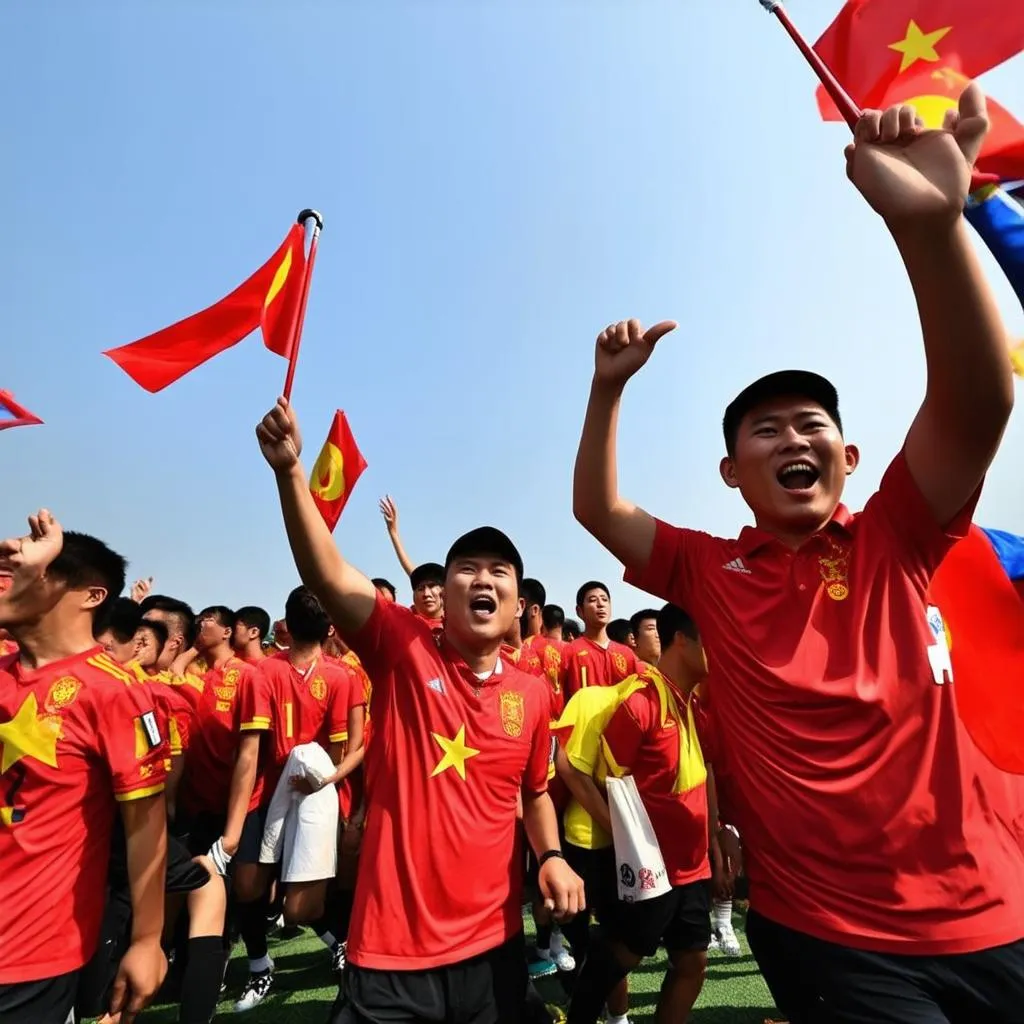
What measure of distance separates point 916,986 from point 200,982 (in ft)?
10.3

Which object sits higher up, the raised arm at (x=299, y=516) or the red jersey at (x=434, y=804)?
the raised arm at (x=299, y=516)

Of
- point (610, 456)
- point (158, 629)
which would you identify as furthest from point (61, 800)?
point (158, 629)

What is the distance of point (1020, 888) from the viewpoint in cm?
160

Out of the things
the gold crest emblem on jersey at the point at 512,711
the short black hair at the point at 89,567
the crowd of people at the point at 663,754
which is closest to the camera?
the crowd of people at the point at 663,754

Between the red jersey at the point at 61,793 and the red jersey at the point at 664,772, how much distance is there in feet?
7.65

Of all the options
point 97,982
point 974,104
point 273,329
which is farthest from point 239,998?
point 974,104

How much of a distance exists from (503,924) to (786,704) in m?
1.46

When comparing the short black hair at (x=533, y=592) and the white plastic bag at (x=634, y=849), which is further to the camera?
the short black hair at (x=533, y=592)

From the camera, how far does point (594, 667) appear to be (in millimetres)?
7227

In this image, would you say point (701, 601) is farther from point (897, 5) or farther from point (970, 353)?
point (897, 5)

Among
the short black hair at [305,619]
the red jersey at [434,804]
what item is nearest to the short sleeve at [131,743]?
the red jersey at [434,804]

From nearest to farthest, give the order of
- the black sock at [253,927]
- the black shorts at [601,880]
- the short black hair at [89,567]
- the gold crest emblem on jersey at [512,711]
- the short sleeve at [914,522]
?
the short sleeve at [914,522] → the short black hair at [89,567] → the gold crest emblem on jersey at [512,711] → the black shorts at [601,880] → the black sock at [253,927]

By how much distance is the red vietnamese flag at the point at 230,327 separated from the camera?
9.92ft

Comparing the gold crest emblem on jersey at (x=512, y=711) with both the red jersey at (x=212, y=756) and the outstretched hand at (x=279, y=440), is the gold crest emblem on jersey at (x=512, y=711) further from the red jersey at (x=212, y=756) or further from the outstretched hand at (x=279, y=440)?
the red jersey at (x=212, y=756)
